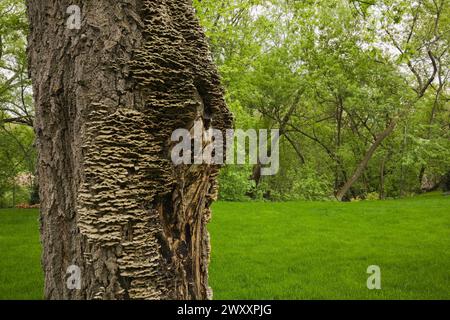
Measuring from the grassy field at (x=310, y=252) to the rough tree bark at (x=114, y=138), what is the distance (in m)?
3.82

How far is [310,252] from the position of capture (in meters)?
8.66

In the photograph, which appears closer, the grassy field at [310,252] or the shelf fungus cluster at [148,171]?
the shelf fungus cluster at [148,171]

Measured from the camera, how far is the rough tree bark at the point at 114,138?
93.5 inches

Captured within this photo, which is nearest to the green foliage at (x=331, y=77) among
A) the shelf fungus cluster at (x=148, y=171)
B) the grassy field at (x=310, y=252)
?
the grassy field at (x=310, y=252)

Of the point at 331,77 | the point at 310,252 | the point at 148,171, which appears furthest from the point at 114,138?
the point at 331,77

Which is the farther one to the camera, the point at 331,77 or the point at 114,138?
the point at 331,77

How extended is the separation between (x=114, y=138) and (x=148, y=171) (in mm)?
288

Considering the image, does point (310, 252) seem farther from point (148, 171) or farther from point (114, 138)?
point (114, 138)

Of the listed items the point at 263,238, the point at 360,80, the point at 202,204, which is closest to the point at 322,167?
the point at 360,80

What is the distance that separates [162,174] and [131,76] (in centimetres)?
63

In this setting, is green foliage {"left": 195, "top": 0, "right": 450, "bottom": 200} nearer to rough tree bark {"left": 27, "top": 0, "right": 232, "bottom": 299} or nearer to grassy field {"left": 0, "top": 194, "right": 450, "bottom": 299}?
grassy field {"left": 0, "top": 194, "right": 450, "bottom": 299}

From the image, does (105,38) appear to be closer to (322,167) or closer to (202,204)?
(202,204)

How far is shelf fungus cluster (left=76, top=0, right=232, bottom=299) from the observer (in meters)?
2.37

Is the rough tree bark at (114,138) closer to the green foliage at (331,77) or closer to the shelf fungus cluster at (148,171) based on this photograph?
the shelf fungus cluster at (148,171)
